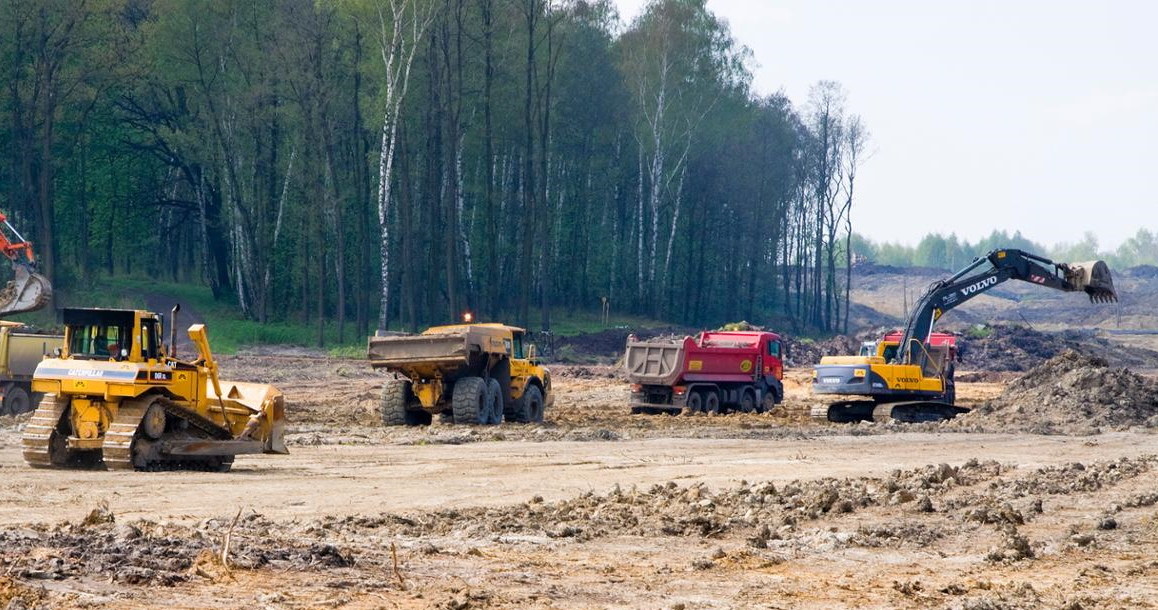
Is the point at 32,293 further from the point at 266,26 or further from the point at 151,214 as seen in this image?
the point at 151,214

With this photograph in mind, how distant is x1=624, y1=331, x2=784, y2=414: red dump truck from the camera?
33.8 metres

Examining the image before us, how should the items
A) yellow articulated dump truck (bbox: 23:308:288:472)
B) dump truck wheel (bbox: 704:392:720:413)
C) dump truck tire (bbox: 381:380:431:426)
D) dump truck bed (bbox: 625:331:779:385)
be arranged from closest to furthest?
yellow articulated dump truck (bbox: 23:308:288:472), dump truck tire (bbox: 381:380:431:426), dump truck bed (bbox: 625:331:779:385), dump truck wheel (bbox: 704:392:720:413)

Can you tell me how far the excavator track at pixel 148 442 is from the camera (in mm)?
17672

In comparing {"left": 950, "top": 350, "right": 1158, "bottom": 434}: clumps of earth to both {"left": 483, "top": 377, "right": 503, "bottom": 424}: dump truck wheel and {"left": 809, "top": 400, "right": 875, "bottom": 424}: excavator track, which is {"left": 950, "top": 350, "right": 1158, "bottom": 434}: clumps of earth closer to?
{"left": 809, "top": 400, "right": 875, "bottom": 424}: excavator track

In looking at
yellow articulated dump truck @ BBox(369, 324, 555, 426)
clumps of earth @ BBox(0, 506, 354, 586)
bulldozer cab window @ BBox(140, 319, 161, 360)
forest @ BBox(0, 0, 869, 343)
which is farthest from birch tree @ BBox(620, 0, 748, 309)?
clumps of earth @ BBox(0, 506, 354, 586)

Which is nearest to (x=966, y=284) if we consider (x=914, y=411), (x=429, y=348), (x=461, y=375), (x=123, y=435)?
(x=914, y=411)

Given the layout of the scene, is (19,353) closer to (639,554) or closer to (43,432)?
(43,432)

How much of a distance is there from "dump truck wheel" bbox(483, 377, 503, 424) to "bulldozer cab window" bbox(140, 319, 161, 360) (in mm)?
9990

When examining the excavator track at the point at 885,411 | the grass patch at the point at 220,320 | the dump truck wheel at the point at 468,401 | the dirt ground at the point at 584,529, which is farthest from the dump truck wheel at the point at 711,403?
the grass patch at the point at 220,320

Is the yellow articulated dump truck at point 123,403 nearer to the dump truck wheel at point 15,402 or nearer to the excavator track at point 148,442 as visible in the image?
the excavator track at point 148,442

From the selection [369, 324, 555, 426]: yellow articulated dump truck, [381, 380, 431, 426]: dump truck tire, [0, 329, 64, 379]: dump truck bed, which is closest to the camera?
[369, 324, 555, 426]: yellow articulated dump truck

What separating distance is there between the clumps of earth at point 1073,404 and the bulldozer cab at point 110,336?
18.0 meters

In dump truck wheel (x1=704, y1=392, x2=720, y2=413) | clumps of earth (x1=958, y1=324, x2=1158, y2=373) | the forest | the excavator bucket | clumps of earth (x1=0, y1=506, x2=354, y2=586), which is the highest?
the forest

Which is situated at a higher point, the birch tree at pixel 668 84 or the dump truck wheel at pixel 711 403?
the birch tree at pixel 668 84
